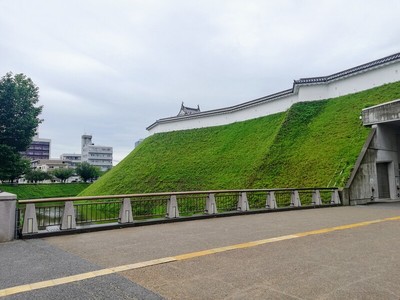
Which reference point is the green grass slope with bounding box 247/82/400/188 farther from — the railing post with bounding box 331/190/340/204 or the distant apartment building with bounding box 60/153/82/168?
the distant apartment building with bounding box 60/153/82/168

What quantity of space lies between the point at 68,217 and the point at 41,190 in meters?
55.2

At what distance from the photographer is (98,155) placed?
387 feet

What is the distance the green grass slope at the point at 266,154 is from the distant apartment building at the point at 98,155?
81.4 metres

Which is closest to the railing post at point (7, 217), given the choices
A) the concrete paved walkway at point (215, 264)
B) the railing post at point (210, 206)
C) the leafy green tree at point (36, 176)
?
the concrete paved walkway at point (215, 264)

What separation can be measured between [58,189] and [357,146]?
185 ft

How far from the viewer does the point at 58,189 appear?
61.0 metres

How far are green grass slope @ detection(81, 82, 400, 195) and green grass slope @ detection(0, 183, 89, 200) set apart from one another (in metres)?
22.8

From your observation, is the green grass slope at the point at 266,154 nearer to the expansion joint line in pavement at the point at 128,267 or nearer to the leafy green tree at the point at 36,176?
the expansion joint line in pavement at the point at 128,267

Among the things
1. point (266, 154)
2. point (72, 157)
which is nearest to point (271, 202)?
point (266, 154)

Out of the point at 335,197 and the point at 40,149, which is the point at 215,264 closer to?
the point at 335,197

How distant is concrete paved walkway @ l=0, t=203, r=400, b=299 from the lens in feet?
13.9

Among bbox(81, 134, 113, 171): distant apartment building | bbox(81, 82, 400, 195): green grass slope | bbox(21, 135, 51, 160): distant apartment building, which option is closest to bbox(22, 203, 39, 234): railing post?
bbox(81, 82, 400, 195): green grass slope

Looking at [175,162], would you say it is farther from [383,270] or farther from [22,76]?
[383,270]

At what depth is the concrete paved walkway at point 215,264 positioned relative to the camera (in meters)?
4.22
